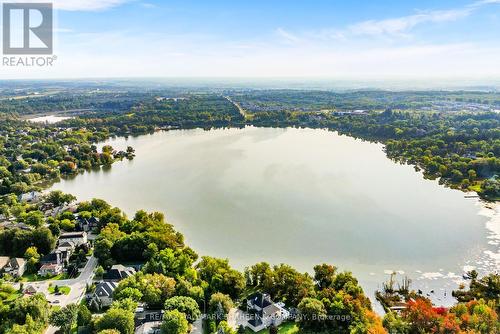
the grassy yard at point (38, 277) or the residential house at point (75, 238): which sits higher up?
the residential house at point (75, 238)

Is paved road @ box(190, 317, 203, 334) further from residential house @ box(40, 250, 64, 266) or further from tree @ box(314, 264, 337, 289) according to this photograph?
residential house @ box(40, 250, 64, 266)

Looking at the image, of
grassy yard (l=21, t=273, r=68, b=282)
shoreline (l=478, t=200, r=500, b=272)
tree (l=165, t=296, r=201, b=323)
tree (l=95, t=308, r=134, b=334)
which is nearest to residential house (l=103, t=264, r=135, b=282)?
grassy yard (l=21, t=273, r=68, b=282)

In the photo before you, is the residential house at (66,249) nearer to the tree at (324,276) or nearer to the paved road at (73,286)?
the paved road at (73,286)

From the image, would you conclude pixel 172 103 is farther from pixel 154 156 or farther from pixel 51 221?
pixel 51 221

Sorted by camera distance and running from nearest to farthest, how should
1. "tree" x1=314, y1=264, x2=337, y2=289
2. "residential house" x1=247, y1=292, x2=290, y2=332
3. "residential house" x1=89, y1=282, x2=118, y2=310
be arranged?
"residential house" x1=247, y1=292, x2=290, y2=332 < "residential house" x1=89, y1=282, x2=118, y2=310 < "tree" x1=314, y1=264, x2=337, y2=289

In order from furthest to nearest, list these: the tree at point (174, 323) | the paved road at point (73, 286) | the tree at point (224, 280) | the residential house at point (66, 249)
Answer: the residential house at point (66, 249) < the paved road at point (73, 286) < the tree at point (224, 280) < the tree at point (174, 323)

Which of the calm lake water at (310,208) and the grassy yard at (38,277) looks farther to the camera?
the calm lake water at (310,208)

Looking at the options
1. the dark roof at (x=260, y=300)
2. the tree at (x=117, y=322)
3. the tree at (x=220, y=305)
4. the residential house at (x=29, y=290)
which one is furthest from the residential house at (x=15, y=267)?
the dark roof at (x=260, y=300)
